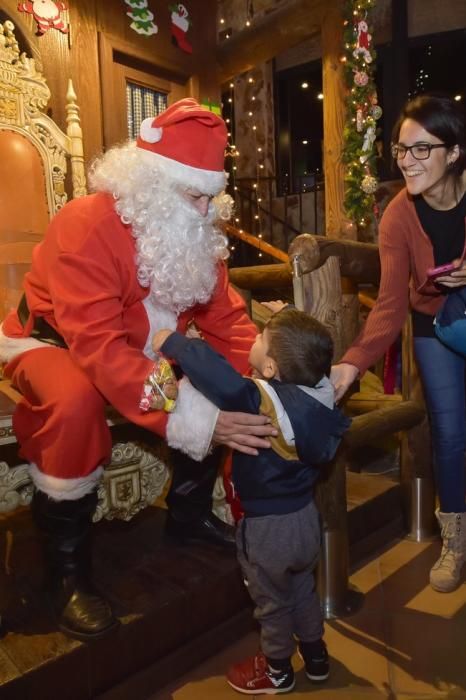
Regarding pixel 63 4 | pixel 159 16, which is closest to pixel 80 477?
pixel 63 4

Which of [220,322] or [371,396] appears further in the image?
[371,396]

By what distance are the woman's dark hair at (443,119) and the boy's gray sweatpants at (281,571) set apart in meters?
1.40

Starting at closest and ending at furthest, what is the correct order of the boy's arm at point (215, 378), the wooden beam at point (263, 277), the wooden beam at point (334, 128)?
1. the boy's arm at point (215, 378)
2. the wooden beam at point (263, 277)
3. the wooden beam at point (334, 128)

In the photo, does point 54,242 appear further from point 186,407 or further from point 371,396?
point 371,396

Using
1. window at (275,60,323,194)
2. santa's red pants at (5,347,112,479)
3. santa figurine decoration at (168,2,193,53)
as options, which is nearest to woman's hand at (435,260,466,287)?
santa's red pants at (5,347,112,479)

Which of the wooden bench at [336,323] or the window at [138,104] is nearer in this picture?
the wooden bench at [336,323]

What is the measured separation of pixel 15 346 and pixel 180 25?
367cm

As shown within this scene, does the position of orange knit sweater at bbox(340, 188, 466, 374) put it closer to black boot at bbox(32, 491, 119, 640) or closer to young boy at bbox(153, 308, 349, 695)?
young boy at bbox(153, 308, 349, 695)

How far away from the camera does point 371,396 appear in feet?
11.8

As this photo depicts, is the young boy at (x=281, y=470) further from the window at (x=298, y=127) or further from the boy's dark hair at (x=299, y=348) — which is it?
the window at (x=298, y=127)

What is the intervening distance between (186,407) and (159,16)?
3.93 m

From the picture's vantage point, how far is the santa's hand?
5.30 feet

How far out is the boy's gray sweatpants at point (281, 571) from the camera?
1.70m

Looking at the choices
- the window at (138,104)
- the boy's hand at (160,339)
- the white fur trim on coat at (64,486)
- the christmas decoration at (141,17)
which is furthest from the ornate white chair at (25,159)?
the boy's hand at (160,339)
